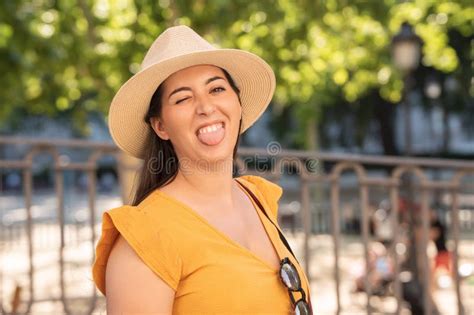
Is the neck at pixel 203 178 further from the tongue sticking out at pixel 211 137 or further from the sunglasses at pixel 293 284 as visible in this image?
the sunglasses at pixel 293 284

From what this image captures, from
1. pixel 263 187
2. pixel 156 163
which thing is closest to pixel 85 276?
pixel 263 187

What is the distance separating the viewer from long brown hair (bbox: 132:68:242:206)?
6.40ft

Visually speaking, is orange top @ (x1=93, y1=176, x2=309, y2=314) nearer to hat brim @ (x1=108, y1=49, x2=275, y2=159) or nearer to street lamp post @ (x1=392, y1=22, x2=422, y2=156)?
hat brim @ (x1=108, y1=49, x2=275, y2=159)

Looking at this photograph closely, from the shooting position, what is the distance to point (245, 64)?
2.05 metres

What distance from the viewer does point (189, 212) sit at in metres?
1.81

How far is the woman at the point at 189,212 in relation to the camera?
1.67m

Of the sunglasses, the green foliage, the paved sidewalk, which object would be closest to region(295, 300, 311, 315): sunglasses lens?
the sunglasses

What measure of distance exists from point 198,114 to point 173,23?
823cm

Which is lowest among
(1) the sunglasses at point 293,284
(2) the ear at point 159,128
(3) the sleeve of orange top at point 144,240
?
(1) the sunglasses at point 293,284

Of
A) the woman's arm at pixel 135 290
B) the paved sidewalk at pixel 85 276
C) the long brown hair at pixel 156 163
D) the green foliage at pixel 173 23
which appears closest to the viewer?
the woman's arm at pixel 135 290

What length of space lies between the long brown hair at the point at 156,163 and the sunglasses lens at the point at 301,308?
0.50m

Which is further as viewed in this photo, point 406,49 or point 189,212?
point 406,49

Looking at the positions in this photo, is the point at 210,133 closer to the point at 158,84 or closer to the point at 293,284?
the point at 158,84

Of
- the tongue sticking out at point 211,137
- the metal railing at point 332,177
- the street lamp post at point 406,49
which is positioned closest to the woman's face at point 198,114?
the tongue sticking out at point 211,137
